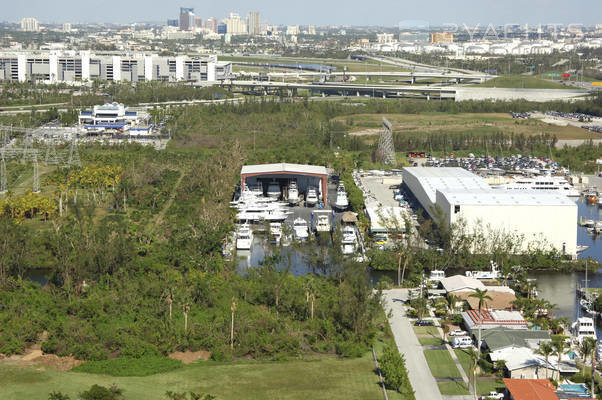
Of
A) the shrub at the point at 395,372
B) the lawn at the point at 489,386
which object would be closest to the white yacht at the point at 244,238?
the shrub at the point at 395,372

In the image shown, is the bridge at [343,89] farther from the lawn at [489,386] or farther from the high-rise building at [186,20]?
the high-rise building at [186,20]

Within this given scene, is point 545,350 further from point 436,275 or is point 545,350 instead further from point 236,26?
point 236,26

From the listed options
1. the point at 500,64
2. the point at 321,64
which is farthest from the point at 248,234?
the point at 321,64

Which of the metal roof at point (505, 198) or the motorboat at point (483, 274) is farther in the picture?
the metal roof at point (505, 198)

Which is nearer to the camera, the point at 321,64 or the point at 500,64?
the point at 500,64

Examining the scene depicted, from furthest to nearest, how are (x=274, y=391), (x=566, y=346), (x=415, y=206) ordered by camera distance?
(x=415, y=206) → (x=566, y=346) → (x=274, y=391)

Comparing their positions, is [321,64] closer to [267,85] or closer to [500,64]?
[500,64]
